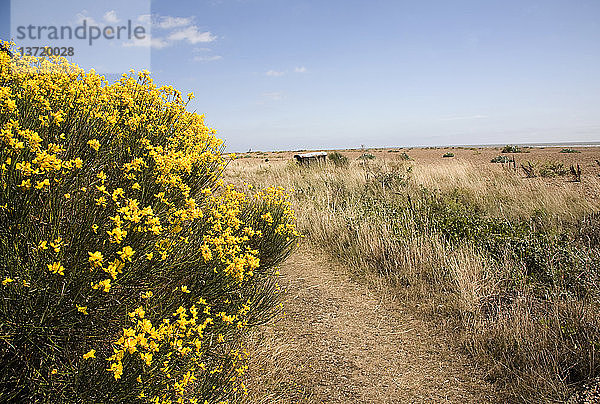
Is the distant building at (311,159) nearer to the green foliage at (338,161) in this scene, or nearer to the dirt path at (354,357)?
the green foliage at (338,161)

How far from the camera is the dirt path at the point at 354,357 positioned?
3.61 metres

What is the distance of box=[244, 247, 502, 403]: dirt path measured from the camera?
361cm

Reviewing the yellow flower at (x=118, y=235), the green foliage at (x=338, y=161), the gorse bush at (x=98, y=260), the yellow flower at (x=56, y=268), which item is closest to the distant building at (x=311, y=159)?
the green foliage at (x=338, y=161)

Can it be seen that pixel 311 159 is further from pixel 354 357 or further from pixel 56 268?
pixel 56 268

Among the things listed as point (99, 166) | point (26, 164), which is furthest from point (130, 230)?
point (99, 166)

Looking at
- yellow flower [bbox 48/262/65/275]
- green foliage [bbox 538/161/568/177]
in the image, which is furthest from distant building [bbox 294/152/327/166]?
yellow flower [bbox 48/262/65/275]

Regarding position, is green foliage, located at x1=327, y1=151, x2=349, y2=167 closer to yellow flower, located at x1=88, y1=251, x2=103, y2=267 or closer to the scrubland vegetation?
the scrubland vegetation

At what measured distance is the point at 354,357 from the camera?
4.17 metres

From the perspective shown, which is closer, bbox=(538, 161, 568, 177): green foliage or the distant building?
bbox=(538, 161, 568, 177): green foliage

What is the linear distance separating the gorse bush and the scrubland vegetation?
2628 millimetres

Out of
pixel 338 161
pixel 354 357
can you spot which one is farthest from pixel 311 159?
pixel 354 357

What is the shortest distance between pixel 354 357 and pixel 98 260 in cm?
299

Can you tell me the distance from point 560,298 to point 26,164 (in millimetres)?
5104

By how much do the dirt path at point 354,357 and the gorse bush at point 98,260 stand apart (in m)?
0.51
